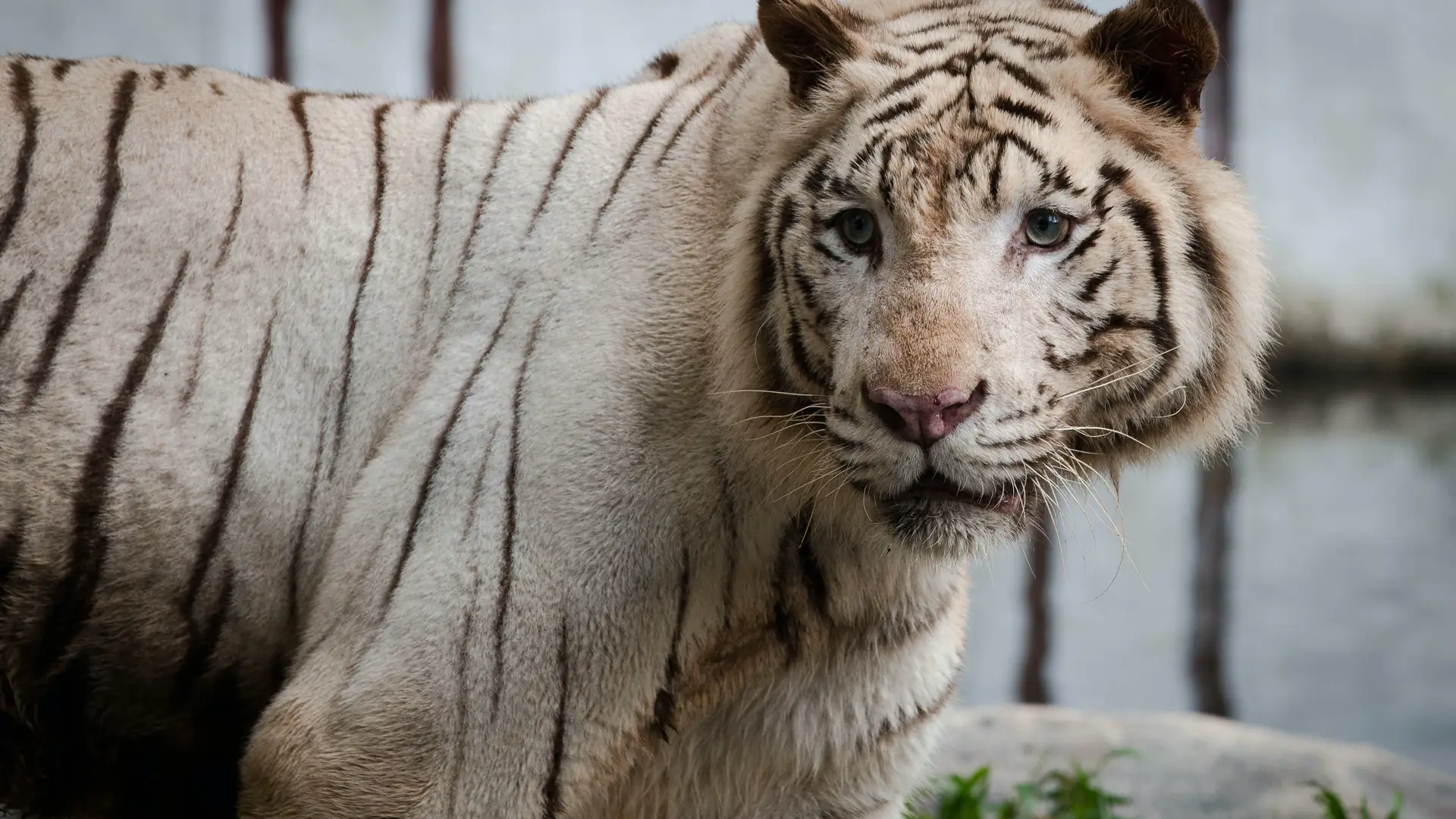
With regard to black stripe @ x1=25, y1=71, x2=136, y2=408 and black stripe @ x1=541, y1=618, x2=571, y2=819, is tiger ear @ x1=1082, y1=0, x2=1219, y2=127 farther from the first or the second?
black stripe @ x1=25, y1=71, x2=136, y2=408

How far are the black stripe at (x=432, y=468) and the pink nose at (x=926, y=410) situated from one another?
52cm

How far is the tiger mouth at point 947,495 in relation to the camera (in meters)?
1.37

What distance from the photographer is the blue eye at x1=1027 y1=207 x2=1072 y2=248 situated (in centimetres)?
140

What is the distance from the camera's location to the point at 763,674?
162 cm

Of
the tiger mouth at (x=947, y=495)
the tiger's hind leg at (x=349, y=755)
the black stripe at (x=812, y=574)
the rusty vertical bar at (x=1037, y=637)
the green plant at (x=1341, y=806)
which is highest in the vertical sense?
the tiger mouth at (x=947, y=495)

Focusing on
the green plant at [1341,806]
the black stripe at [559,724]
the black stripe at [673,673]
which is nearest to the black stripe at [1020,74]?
the black stripe at [673,673]

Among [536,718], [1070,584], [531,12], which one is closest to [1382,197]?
[1070,584]

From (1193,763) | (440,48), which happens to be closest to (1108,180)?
(1193,763)

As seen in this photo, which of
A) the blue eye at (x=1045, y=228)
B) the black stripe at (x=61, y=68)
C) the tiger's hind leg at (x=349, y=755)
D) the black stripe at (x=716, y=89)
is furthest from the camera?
the black stripe at (x=61, y=68)

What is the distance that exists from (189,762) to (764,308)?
955 millimetres

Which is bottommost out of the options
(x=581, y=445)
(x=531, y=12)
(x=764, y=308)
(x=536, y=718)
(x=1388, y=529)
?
(x=1388, y=529)

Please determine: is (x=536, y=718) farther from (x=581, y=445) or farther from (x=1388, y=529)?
(x=1388, y=529)

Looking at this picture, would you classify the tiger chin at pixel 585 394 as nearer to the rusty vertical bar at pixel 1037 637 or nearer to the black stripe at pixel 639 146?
the black stripe at pixel 639 146

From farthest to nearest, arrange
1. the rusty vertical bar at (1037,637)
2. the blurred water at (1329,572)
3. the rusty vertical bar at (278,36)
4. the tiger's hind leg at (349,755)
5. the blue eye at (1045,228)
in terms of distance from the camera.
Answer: the rusty vertical bar at (1037,637) → the blurred water at (1329,572) → the rusty vertical bar at (278,36) → the tiger's hind leg at (349,755) → the blue eye at (1045,228)
